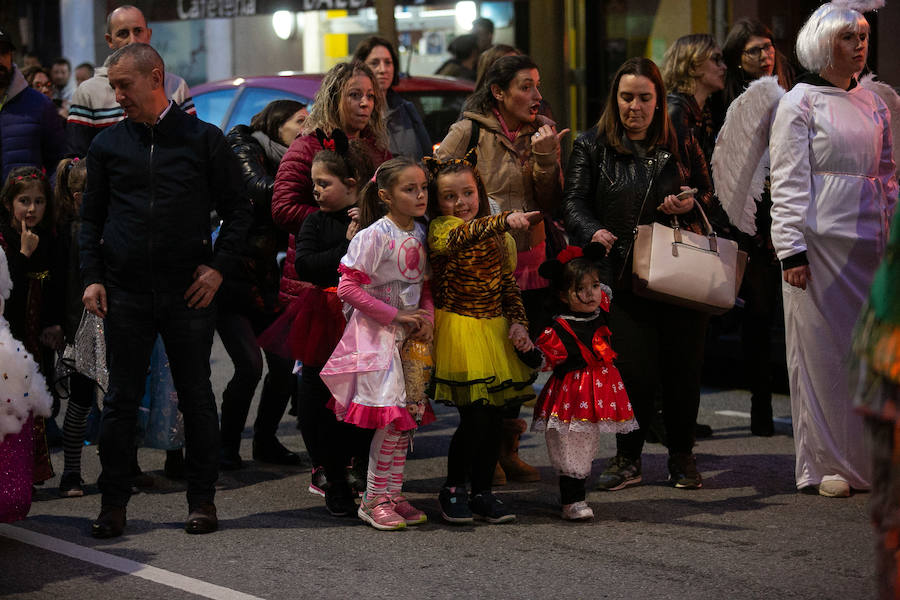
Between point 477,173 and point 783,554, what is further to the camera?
point 477,173

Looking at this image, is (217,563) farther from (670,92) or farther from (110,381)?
(670,92)

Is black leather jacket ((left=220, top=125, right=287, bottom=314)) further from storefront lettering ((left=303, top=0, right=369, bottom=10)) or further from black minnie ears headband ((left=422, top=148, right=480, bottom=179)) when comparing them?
storefront lettering ((left=303, top=0, right=369, bottom=10))

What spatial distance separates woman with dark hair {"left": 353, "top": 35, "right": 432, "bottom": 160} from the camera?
24.7 ft

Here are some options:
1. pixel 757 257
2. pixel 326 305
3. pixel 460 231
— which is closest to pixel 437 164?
pixel 460 231

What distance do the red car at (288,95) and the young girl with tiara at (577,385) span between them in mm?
4754

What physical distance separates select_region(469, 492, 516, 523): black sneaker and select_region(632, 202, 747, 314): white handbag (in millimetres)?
1155

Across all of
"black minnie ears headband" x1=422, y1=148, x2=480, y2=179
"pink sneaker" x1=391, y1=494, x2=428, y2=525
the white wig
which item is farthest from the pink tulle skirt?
the white wig

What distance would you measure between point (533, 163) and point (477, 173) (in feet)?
1.74

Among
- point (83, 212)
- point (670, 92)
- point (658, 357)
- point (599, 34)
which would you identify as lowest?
point (658, 357)

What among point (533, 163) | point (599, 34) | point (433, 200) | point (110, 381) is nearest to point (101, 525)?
point (110, 381)

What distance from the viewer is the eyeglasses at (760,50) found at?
26.4 ft

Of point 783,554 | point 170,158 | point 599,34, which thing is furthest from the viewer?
point 599,34

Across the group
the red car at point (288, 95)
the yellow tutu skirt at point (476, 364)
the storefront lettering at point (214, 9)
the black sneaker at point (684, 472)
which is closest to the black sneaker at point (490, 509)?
the yellow tutu skirt at point (476, 364)

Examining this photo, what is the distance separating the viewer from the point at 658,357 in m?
6.63
